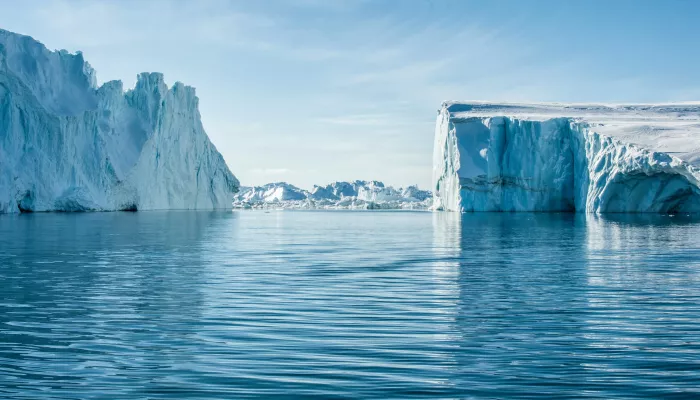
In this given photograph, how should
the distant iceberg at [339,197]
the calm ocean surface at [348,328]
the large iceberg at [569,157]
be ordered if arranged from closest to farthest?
the calm ocean surface at [348,328] → the large iceberg at [569,157] → the distant iceberg at [339,197]

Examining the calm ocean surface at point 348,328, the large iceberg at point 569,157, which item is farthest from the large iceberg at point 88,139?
the calm ocean surface at point 348,328

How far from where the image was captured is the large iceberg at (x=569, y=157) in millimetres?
43000

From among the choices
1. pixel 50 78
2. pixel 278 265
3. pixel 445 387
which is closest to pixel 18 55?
pixel 50 78

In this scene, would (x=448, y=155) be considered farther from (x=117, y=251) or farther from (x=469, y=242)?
(x=117, y=251)

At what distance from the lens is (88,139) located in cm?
4991

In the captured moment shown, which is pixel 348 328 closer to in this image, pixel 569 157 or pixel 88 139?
pixel 88 139

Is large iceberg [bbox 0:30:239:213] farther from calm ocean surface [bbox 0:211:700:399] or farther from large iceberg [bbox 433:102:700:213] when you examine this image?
calm ocean surface [bbox 0:211:700:399]

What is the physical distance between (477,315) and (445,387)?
3.30m

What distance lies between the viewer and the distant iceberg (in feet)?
363

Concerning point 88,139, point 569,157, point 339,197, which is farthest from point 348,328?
point 339,197

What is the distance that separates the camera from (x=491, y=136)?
54500 millimetres

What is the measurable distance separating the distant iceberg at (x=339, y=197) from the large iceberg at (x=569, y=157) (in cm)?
Result: 4143

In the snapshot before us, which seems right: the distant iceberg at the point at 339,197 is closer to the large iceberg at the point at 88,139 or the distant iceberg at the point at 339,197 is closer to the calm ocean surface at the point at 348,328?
the large iceberg at the point at 88,139

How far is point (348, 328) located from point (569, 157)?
47879 millimetres
